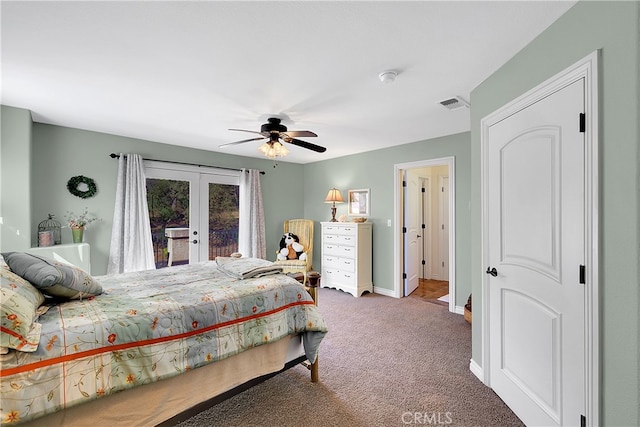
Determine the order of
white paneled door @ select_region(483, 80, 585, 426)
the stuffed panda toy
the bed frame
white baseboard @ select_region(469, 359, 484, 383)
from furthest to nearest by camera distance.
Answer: the stuffed panda toy
white baseboard @ select_region(469, 359, 484, 383)
white paneled door @ select_region(483, 80, 585, 426)
the bed frame

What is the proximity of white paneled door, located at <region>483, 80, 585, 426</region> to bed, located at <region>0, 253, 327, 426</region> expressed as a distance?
1.39 meters

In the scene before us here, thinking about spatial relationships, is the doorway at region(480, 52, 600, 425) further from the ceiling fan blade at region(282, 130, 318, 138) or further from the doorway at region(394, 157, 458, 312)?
the doorway at region(394, 157, 458, 312)

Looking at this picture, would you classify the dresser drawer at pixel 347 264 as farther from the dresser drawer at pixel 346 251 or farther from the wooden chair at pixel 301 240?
the wooden chair at pixel 301 240

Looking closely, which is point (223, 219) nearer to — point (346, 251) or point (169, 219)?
point (169, 219)

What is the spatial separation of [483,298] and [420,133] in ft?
8.02

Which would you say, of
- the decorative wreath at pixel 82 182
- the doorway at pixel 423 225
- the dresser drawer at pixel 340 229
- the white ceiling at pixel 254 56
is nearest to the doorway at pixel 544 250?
the white ceiling at pixel 254 56

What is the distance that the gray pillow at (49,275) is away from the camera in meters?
1.58

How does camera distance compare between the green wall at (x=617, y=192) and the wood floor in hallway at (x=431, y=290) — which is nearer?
the green wall at (x=617, y=192)

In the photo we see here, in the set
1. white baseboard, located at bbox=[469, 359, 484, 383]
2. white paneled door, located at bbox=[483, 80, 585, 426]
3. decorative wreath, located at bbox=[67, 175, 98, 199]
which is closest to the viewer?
white paneled door, located at bbox=[483, 80, 585, 426]

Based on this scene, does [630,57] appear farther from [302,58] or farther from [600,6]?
[302,58]

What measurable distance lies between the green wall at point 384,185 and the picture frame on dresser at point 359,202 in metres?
0.08

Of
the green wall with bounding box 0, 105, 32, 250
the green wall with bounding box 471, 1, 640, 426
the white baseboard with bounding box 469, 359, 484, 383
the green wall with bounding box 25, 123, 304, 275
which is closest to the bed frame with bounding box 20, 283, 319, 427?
the white baseboard with bounding box 469, 359, 484, 383

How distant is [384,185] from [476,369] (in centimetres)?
304

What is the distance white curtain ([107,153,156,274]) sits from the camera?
392 centimetres
